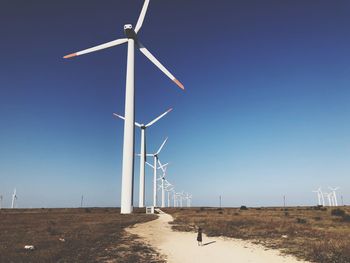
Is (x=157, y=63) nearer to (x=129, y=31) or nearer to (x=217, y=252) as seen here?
(x=129, y=31)

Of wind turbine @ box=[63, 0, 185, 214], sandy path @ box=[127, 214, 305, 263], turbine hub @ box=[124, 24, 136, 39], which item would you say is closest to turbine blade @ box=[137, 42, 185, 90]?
wind turbine @ box=[63, 0, 185, 214]

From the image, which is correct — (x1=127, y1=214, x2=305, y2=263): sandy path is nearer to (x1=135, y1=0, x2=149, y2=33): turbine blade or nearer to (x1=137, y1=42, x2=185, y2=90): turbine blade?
(x1=137, y1=42, x2=185, y2=90): turbine blade

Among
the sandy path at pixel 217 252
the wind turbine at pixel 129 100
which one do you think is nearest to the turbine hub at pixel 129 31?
the wind turbine at pixel 129 100

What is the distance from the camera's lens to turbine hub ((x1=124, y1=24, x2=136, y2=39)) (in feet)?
194

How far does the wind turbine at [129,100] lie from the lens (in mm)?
52000

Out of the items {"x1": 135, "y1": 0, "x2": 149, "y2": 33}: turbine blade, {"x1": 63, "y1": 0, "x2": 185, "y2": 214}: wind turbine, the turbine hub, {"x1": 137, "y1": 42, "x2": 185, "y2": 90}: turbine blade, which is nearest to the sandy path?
{"x1": 63, "y1": 0, "x2": 185, "y2": 214}: wind turbine

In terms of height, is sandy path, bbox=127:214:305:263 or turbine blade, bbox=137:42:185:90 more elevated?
turbine blade, bbox=137:42:185:90

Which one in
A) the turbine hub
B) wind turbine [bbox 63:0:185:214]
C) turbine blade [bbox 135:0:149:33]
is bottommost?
wind turbine [bbox 63:0:185:214]

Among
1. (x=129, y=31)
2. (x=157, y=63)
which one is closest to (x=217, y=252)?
(x=157, y=63)

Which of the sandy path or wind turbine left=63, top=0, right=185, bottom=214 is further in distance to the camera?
wind turbine left=63, top=0, right=185, bottom=214

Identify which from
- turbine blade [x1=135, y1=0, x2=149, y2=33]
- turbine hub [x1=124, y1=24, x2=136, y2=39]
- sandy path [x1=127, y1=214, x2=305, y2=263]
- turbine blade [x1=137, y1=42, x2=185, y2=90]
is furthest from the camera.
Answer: turbine blade [x1=135, y1=0, x2=149, y2=33]

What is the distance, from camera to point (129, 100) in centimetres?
5456

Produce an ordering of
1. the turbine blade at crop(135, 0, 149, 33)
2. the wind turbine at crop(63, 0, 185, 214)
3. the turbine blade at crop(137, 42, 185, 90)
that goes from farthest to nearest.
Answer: the turbine blade at crop(135, 0, 149, 33)
the wind turbine at crop(63, 0, 185, 214)
the turbine blade at crop(137, 42, 185, 90)

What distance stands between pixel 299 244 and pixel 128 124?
35733 millimetres
